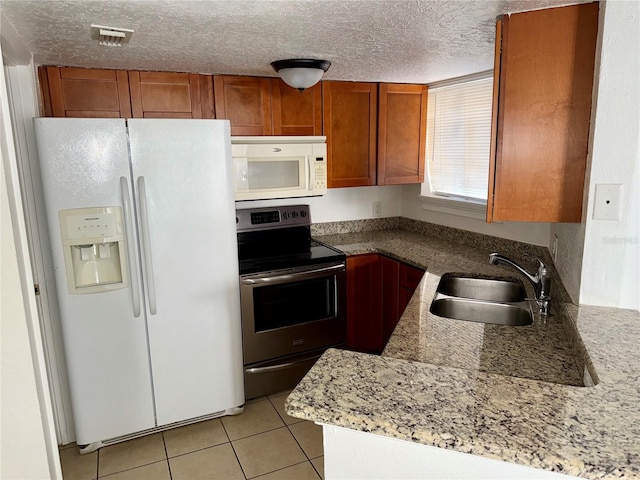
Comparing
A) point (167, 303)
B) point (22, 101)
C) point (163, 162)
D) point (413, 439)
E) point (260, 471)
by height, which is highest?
point (22, 101)

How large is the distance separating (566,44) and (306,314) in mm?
2021

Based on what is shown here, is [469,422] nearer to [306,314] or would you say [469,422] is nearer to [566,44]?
[566,44]

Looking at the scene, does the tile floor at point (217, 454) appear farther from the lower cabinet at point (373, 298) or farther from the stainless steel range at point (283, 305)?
the lower cabinet at point (373, 298)

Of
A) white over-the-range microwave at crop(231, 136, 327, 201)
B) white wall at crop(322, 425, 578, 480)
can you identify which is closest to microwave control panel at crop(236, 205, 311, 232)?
white over-the-range microwave at crop(231, 136, 327, 201)

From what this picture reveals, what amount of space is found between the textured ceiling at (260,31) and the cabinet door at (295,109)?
32 centimetres

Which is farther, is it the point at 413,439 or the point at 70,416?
the point at 70,416

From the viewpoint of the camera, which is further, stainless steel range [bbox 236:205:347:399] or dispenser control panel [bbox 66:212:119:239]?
stainless steel range [bbox 236:205:347:399]

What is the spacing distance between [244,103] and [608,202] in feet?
6.82

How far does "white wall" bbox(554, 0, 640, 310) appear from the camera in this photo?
1402 mm

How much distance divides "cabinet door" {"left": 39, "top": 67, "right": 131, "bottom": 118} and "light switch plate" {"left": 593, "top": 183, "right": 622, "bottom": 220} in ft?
7.73

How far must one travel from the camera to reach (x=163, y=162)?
225cm

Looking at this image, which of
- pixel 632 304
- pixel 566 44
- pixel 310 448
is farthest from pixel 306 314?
pixel 566 44

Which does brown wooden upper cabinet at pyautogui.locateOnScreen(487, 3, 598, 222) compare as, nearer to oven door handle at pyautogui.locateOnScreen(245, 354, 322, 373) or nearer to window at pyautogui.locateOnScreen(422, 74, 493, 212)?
window at pyautogui.locateOnScreen(422, 74, 493, 212)

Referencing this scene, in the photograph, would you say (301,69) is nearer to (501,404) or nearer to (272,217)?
(272,217)
